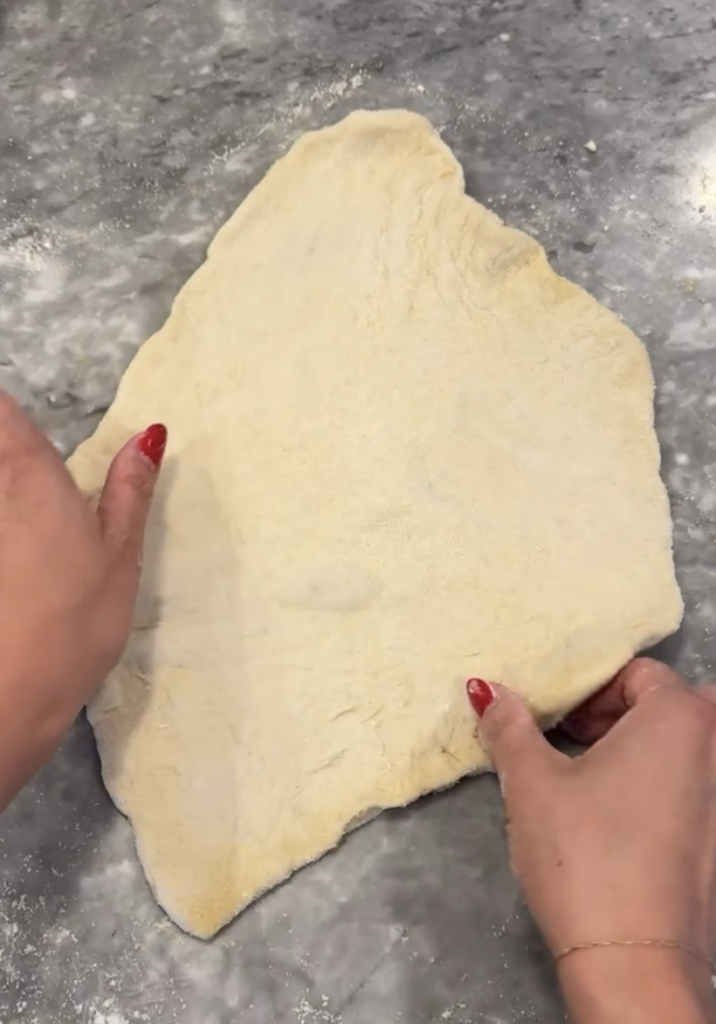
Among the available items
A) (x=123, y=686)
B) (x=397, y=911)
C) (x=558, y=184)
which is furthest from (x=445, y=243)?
(x=397, y=911)

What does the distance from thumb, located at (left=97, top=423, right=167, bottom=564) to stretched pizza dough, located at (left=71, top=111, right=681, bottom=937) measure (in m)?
0.06

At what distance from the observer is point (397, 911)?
100 cm

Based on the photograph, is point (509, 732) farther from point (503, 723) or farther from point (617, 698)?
point (617, 698)

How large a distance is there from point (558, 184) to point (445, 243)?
0.24m

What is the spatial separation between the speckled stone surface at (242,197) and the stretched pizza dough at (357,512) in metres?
0.08

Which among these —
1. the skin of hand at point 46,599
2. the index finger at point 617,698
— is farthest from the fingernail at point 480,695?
the skin of hand at point 46,599

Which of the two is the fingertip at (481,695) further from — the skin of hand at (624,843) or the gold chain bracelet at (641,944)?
the gold chain bracelet at (641,944)

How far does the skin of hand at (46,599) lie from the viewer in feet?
2.75

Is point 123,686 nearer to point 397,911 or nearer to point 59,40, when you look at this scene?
point 397,911

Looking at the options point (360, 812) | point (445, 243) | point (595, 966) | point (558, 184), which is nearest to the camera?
point (595, 966)

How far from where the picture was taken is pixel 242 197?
1223 millimetres

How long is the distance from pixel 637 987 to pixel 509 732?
25 centimetres

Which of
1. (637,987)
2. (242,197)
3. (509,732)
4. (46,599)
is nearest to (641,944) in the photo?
(637,987)

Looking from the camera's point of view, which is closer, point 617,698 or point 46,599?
point 46,599
